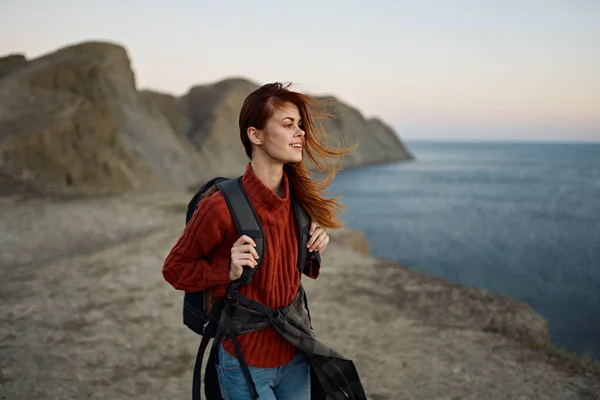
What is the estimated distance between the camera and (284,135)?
6.84 feet

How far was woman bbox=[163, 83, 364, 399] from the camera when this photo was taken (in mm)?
2055

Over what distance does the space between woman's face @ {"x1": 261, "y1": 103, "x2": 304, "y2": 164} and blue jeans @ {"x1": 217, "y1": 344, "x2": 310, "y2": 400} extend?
82cm

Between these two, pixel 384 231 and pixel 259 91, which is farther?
pixel 384 231

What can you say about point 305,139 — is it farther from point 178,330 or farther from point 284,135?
point 178,330

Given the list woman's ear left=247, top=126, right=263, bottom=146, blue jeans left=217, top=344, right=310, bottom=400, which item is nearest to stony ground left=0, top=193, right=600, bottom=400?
blue jeans left=217, top=344, right=310, bottom=400

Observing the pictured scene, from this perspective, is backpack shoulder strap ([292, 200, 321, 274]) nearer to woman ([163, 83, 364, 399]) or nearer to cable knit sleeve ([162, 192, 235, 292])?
woman ([163, 83, 364, 399])

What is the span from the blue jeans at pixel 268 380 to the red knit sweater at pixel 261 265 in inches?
1.4

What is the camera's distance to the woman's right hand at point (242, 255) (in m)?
1.91

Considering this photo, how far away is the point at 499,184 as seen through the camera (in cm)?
4672

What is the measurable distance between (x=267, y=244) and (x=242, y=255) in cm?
20

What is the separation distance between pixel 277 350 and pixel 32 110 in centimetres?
1629

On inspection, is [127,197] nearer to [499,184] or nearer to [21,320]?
[21,320]

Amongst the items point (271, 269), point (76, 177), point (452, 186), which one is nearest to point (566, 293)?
point (271, 269)

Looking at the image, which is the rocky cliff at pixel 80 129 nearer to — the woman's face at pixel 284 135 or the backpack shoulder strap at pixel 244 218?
the woman's face at pixel 284 135
